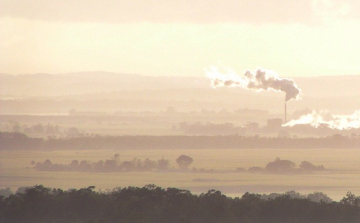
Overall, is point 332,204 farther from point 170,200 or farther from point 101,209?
point 101,209

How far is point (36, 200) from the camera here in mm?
146250

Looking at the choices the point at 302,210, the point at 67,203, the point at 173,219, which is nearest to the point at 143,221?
the point at 173,219

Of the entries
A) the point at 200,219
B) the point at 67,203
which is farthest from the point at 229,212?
the point at 67,203

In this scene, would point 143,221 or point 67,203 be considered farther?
point 67,203

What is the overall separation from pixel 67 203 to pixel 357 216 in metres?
43.7

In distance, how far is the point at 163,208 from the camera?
472 ft

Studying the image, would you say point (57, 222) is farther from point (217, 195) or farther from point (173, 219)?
point (217, 195)

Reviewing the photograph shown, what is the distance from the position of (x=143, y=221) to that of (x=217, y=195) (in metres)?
21.0

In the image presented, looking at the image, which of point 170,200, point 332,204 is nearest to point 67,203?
point 170,200

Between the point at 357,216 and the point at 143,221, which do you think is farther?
the point at 357,216

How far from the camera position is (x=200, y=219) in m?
142

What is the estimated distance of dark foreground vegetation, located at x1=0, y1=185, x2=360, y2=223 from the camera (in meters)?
140

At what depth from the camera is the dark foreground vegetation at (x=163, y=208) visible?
140125mm

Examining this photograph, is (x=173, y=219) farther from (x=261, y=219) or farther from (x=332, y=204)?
(x=332, y=204)
